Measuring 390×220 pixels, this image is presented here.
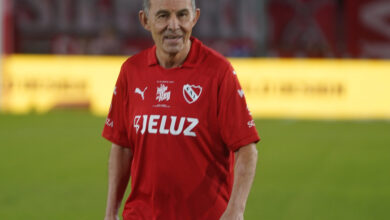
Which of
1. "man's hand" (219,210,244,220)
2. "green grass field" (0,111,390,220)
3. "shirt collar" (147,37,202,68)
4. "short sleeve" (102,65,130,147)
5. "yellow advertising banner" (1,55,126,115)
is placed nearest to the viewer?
"man's hand" (219,210,244,220)

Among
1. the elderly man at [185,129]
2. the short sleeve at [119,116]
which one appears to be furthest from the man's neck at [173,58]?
the short sleeve at [119,116]

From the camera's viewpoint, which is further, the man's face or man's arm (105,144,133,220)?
man's arm (105,144,133,220)

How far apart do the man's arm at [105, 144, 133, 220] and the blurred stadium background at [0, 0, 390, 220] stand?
13.9ft

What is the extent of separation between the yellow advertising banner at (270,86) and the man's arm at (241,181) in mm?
16491

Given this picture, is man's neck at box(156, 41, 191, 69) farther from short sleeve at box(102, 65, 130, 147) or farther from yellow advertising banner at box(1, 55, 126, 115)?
yellow advertising banner at box(1, 55, 126, 115)

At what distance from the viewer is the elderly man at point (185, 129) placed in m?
3.28

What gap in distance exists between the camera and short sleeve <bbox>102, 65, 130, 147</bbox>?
11.8 feet

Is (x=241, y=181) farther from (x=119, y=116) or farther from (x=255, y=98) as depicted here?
(x=255, y=98)

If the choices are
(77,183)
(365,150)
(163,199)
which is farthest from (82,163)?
(163,199)

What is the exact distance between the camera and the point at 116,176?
3682mm

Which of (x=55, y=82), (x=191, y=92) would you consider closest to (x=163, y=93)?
(x=191, y=92)

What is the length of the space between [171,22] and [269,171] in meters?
7.91

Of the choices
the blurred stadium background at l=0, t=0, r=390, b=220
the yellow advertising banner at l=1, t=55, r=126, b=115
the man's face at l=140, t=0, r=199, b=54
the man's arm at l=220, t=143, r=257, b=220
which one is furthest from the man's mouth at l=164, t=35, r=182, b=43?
the yellow advertising banner at l=1, t=55, r=126, b=115

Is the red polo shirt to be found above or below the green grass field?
above
